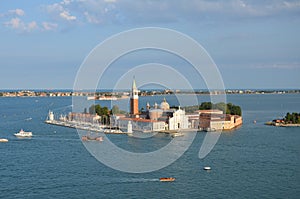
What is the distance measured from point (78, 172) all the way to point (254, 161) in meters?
2.84

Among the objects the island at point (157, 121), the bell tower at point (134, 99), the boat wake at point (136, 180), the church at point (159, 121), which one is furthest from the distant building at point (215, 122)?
the boat wake at point (136, 180)

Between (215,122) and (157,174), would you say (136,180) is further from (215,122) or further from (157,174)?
(215,122)

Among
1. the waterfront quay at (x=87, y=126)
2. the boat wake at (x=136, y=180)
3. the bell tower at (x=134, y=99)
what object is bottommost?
the boat wake at (x=136, y=180)

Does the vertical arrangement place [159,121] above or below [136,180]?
above

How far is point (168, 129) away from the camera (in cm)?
1174

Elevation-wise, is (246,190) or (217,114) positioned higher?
(217,114)

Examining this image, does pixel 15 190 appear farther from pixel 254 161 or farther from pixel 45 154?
pixel 254 161

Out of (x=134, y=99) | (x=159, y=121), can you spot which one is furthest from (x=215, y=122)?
(x=134, y=99)

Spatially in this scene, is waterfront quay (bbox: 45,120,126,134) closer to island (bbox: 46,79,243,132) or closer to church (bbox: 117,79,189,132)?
island (bbox: 46,79,243,132)

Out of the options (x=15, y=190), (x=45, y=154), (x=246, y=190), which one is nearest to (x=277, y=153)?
(x=246, y=190)

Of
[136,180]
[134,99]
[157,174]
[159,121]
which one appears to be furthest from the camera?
[134,99]

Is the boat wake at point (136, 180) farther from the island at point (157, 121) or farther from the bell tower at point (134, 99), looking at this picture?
the bell tower at point (134, 99)

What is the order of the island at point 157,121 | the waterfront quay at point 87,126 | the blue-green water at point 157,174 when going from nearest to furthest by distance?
1. the blue-green water at point 157,174
2. the waterfront quay at point 87,126
3. the island at point 157,121

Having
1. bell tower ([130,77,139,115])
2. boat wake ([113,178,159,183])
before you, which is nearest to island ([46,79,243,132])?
bell tower ([130,77,139,115])
